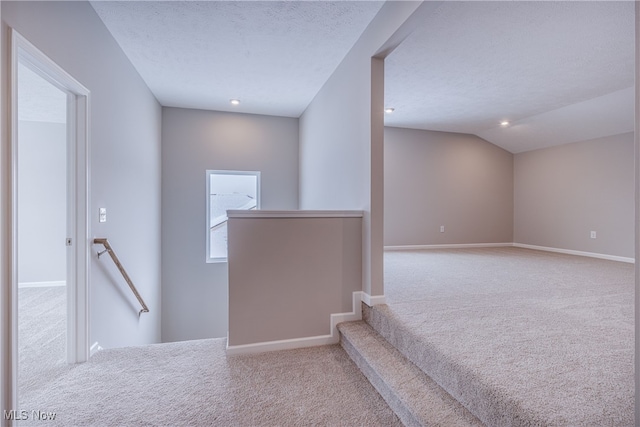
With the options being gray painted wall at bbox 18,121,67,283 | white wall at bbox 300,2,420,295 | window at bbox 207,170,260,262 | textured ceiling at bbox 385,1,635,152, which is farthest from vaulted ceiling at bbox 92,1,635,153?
gray painted wall at bbox 18,121,67,283

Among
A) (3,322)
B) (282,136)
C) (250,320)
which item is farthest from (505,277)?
(3,322)

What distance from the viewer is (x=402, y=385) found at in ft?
5.41

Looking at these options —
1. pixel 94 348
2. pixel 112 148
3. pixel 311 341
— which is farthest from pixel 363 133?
pixel 94 348

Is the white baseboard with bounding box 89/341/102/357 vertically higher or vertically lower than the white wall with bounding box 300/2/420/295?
lower

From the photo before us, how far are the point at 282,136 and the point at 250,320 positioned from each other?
11.2 feet

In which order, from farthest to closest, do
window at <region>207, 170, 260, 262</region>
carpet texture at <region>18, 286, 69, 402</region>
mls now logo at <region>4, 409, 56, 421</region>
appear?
window at <region>207, 170, 260, 262</region> < carpet texture at <region>18, 286, 69, 402</region> < mls now logo at <region>4, 409, 56, 421</region>

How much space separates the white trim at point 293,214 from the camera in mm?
2338

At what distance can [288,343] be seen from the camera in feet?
7.98

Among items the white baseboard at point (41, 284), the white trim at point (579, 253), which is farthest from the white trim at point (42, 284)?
the white trim at point (579, 253)

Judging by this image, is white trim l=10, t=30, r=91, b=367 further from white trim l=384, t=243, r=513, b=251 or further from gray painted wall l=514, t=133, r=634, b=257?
gray painted wall l=514, t=133, r=634, b=257

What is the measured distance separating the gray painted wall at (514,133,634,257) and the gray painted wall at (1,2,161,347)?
6441mm

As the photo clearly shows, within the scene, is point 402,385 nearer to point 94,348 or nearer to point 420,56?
point 94,348

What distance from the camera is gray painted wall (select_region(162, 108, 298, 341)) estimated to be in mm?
4559

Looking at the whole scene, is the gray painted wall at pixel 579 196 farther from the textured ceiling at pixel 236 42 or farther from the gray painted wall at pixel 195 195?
the gray painted wall at pixel 195 195
